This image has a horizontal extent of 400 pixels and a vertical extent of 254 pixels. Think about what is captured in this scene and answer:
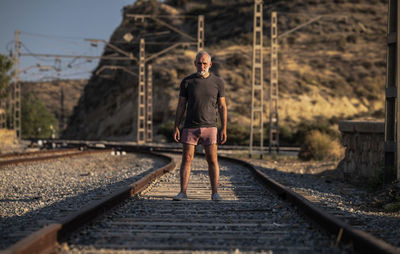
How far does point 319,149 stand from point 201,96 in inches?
690

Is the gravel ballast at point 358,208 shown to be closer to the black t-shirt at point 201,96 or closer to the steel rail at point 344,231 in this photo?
the steel rail at point 344,231

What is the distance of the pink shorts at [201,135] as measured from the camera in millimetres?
7199

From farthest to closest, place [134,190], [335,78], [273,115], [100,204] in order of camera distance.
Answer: [335,78] → [273,115] → [134,190] → [100,204]

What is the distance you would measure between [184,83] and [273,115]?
69.9 feet

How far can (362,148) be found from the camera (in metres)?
12.8

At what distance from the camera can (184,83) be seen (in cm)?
714

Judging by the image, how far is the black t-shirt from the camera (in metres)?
7.08

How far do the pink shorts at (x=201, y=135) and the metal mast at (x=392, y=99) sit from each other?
4.66m

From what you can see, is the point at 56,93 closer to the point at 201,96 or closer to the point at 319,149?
the point at 319,149

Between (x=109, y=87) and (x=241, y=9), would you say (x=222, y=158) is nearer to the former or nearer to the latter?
(x=109, y=87)

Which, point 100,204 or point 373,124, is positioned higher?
point 373,124

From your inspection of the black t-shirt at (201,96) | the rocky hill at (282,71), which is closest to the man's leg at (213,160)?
the black t-shirt at (201,96)

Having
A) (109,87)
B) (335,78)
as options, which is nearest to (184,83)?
(335,78)

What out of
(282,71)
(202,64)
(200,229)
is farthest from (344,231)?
(282,71)
